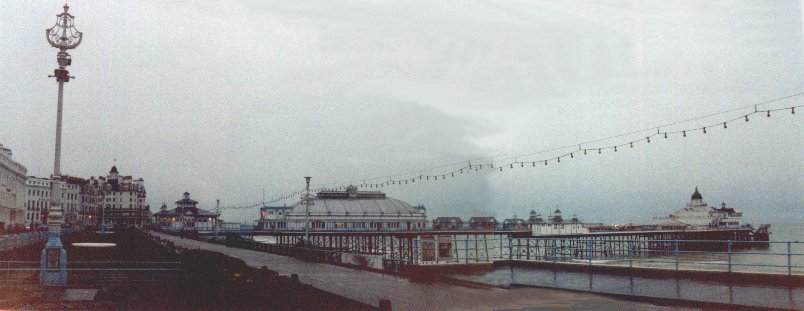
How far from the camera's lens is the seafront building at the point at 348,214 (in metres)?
119

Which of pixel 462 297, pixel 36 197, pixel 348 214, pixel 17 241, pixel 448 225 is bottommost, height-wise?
pixel 448 225

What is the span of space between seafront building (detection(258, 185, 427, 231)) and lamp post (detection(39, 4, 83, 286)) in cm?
9679

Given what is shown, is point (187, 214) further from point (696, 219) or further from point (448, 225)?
point (696, 219)

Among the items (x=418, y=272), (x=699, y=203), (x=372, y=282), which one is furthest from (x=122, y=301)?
(x=699, y=203)

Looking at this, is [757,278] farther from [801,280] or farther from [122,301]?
[122,301]

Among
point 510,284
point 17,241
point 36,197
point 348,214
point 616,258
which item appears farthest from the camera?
point 36,197

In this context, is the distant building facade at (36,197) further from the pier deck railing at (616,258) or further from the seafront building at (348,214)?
the pier deck railing at (616,258)

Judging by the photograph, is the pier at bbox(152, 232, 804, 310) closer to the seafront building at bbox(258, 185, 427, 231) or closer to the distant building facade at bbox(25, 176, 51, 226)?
the seafront building at bbox(258, 185, 427, 231)

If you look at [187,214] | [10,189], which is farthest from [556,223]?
[10,189]

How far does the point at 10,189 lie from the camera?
97.6 m

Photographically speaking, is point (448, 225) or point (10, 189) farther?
point (448, 225)

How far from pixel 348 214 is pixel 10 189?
56.9 metres

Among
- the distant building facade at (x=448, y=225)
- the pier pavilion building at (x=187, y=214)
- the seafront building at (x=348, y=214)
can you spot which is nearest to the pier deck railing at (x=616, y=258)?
the distant building facade at (x=448, y=225)

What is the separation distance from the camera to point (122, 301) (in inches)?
521
